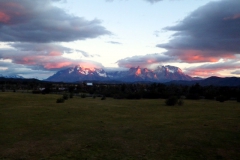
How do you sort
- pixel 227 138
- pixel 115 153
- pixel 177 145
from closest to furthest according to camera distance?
pixel 115 153 < pixel 177 145 < pixel 227 138

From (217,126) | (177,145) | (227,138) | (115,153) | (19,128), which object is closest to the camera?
(115,153)

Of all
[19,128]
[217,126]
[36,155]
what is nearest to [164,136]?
[217,126]

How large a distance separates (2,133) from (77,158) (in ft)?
34.5

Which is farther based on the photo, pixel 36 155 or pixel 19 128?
pixel 19 128

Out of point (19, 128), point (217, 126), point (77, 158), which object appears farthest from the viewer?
point (217, 126)

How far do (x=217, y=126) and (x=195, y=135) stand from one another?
5763 millimetres

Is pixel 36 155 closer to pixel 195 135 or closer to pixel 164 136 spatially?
pixel 164 136

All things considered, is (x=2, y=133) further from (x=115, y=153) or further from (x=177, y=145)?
(x=177, y=145)

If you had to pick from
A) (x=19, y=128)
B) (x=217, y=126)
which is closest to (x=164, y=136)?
(x=217, y=126)

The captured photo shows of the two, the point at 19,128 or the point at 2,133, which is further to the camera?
the point at 19,128

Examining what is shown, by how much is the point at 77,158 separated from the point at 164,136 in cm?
895

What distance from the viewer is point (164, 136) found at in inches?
824

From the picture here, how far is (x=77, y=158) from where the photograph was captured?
14750 mm

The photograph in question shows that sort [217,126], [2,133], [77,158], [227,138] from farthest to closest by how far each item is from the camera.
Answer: [217,126], [2,133], [227,138], [77,158]
